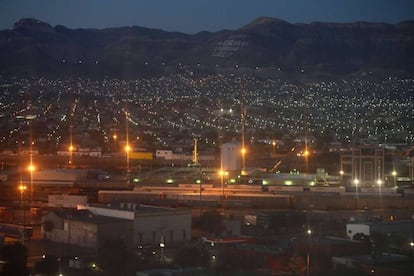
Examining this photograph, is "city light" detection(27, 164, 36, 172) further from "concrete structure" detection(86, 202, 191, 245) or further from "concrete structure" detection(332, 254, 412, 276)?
"concrete structure" detection(332, 254, 412, 276)

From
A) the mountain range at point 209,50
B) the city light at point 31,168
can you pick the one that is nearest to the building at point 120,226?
the city light at point 31,168

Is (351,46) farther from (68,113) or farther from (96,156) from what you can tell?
(96,156)

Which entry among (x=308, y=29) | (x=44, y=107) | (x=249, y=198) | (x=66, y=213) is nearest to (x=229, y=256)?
(x=66, y=213)

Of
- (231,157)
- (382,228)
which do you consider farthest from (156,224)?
(231,157)

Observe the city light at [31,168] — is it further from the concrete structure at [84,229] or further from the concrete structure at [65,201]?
the concrete structure at [84,229]

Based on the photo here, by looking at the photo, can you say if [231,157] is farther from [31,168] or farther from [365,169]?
[31,168]

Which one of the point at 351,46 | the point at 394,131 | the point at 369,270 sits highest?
the point at 351,46

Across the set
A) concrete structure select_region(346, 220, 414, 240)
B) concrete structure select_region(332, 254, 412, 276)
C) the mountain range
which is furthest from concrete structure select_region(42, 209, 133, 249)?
the mountain range

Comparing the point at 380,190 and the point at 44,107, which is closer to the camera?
the point at 380,190
